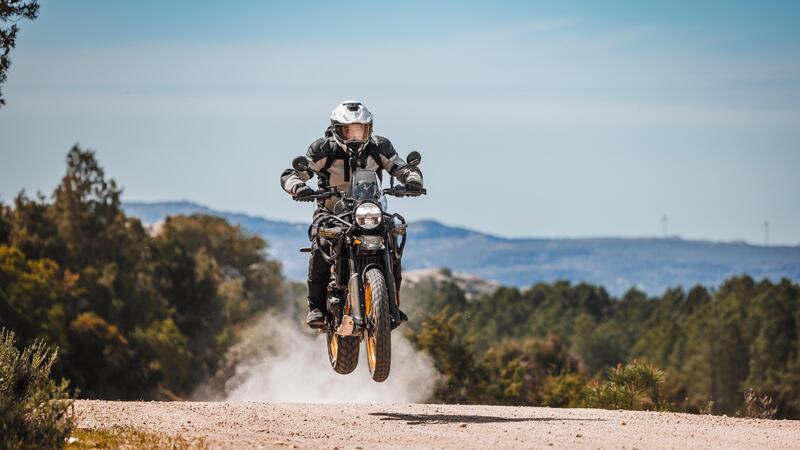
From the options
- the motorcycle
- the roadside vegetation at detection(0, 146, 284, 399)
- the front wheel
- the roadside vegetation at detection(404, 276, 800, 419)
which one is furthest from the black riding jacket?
the roadside vegetation at detection(0, 146, 284, 399)

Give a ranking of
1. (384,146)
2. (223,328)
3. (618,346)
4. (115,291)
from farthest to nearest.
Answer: (618,346)
(223,328)
(115,291)
(384,146)

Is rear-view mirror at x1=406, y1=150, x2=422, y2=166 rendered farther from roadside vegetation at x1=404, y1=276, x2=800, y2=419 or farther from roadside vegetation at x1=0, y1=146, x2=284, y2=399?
roadside vegetation at x1=0, y1=146, x2=284, y2=399

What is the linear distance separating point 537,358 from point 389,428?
271 feet

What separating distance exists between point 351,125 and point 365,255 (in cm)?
205

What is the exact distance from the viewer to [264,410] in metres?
20.4

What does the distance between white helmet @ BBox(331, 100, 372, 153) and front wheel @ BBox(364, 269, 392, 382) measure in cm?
216

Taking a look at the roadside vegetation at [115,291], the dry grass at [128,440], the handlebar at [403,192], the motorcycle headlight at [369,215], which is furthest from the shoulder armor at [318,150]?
the roadside vegetation at [115,291]

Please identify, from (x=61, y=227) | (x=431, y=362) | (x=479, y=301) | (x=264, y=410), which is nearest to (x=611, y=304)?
(x=479, y=301)

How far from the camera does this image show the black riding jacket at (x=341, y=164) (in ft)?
65.1

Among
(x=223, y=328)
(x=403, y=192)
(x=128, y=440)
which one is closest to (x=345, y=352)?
(x=403, y=192)

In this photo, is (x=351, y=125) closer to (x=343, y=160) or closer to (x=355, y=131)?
(x=355, y=131)

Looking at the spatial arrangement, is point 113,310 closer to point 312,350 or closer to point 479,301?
point 312,350

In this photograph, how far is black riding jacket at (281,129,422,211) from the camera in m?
19.8

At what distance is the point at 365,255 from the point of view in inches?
744
